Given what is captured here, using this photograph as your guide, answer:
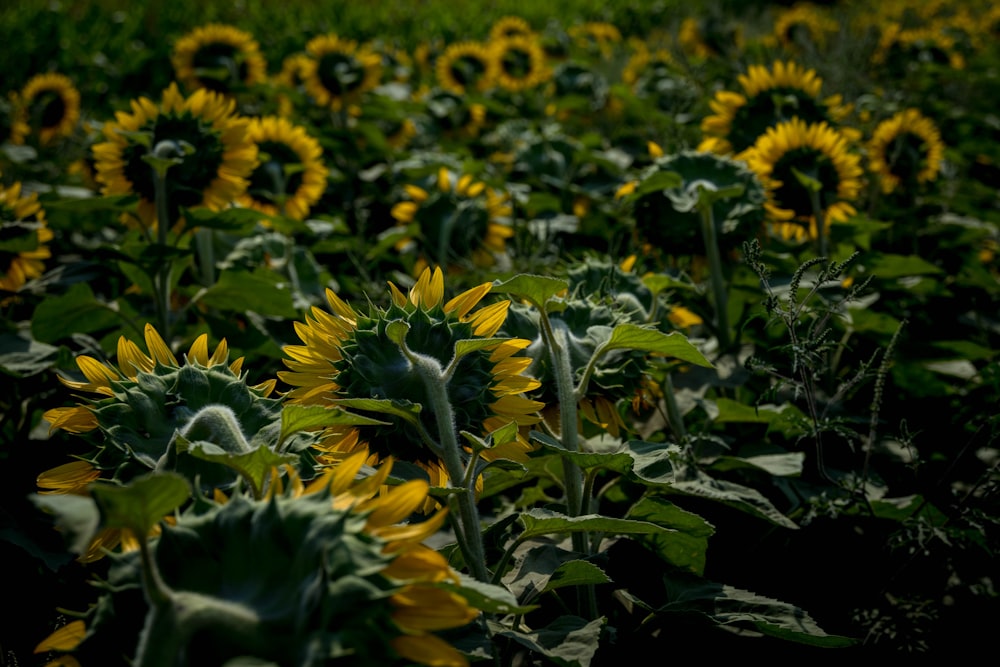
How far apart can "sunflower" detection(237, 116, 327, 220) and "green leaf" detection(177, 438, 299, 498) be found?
1.79 m

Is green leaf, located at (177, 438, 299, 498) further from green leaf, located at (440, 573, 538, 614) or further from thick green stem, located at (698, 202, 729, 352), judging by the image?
thick green stem, located at (698, 202, 729, 352)

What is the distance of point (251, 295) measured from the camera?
1.87 meters

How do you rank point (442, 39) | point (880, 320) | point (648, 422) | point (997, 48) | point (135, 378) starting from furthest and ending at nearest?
point (997, 48) < point (442, 39) < point (880, 320) < point (648, 422) < point (135, 378)

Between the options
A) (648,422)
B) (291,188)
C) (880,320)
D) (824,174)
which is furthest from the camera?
(291,188)

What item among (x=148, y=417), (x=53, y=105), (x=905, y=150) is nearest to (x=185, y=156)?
(x=148, y=417)

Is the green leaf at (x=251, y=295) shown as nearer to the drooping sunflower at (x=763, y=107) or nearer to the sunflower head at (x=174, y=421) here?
the sunflower head at (x=174, y=421)

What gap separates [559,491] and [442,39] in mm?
5727

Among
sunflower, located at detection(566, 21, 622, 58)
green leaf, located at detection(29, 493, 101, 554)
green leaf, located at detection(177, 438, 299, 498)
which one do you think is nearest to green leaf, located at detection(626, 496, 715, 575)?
green leaf, located at detection(177, 438, 299, 498)

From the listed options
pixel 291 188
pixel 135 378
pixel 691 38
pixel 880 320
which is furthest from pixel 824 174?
pixel 691 38

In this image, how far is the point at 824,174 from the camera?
7.14 ft

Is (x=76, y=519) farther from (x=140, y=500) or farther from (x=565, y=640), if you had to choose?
(x=565, y=640)

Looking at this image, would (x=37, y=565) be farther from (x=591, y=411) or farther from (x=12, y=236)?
(x=591, y=411)

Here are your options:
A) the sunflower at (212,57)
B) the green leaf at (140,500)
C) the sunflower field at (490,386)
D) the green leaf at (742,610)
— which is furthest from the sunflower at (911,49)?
the green leaf at (140,500)

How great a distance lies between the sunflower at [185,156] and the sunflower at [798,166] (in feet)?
3.99
